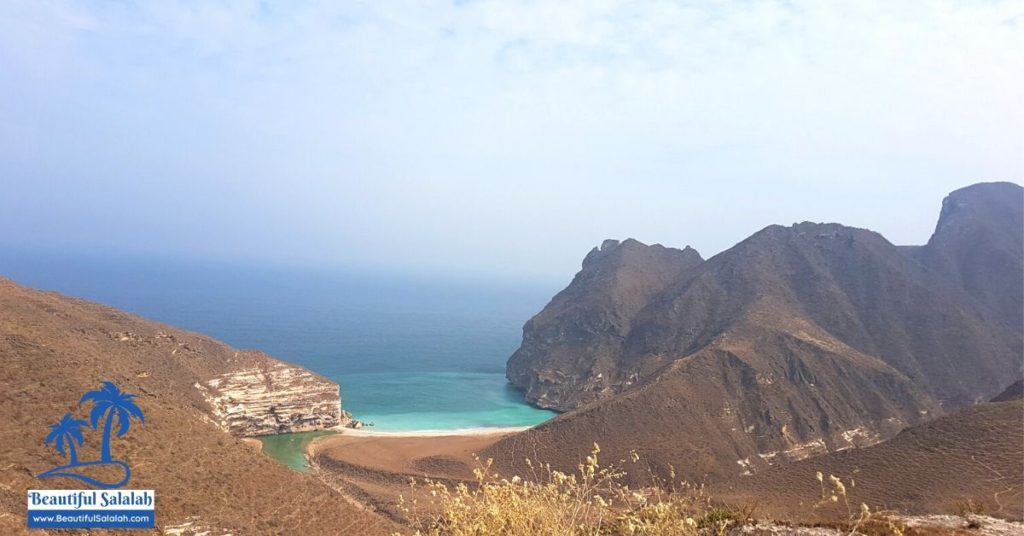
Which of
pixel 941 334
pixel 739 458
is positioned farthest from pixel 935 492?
pixel 941 334

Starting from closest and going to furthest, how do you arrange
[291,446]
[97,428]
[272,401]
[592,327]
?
[97,428], [291,446], [272,401], [592,327]

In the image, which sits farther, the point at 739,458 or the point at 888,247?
the point at 888,247

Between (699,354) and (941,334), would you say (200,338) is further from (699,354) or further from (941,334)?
(941,334)

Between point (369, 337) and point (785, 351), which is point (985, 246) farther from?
point (369, 337)

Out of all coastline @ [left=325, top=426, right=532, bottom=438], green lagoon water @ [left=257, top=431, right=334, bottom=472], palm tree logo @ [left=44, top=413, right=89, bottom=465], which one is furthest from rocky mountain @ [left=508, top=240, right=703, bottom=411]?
palm tree logo @ [left=44, top=413, right=89, bottom=465]

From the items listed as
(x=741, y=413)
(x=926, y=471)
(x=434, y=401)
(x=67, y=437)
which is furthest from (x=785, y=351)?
(x=67, y=437)
